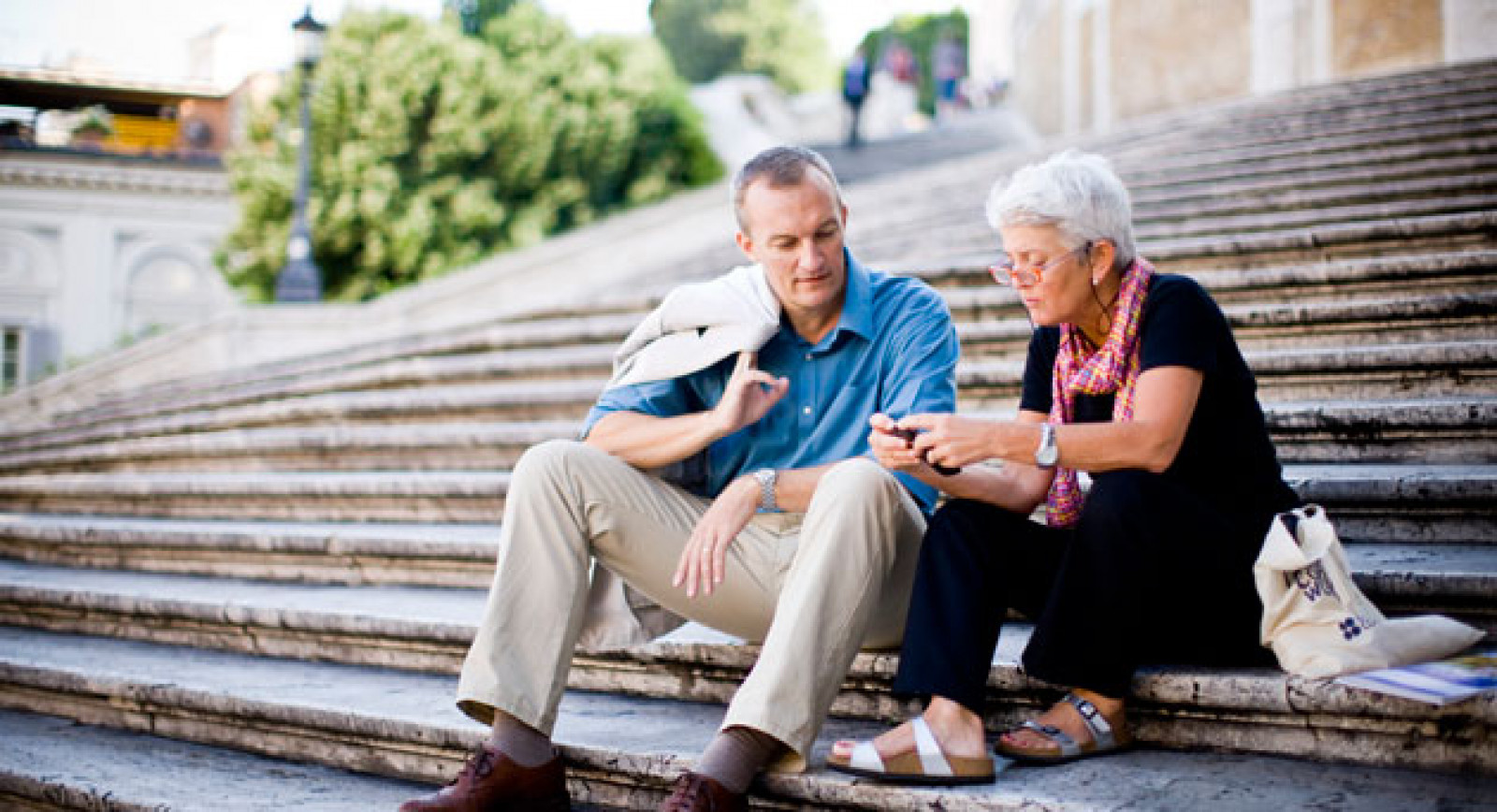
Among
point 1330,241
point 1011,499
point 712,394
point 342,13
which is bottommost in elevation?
point 1011,499

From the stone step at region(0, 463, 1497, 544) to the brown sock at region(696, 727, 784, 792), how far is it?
5.19ft

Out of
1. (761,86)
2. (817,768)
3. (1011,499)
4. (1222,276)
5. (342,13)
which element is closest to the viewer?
(817,768)

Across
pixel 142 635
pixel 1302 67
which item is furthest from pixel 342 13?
pixel 142 635

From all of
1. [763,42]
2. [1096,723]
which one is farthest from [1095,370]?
[763,42]

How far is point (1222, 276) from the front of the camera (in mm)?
4578

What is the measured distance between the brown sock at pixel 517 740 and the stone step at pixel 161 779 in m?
0.43

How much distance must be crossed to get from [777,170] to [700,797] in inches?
50.0

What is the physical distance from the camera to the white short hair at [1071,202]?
7.69 ft

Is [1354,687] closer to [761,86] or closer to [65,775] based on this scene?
[65,775]

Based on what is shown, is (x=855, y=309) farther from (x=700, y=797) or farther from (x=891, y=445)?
(x=700, y=797)

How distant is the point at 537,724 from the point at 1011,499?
1.02 m

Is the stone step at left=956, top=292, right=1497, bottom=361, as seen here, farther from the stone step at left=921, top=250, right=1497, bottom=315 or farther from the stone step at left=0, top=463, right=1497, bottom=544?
the stone step at left=0, top=463, right=1497, bottom=544

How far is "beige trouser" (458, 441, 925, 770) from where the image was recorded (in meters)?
2.24

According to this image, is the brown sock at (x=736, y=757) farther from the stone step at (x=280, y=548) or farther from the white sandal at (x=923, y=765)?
the stone step at (x=280, y=548)
